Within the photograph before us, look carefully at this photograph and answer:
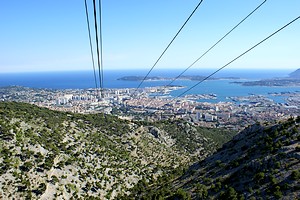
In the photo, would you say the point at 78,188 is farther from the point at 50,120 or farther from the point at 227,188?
the point at 227,188

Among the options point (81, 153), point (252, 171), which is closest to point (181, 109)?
point (81, 153)

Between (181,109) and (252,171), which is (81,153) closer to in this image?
(252,171)

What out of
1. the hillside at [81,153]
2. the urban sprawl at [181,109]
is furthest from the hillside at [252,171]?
the urban sprawl at [181,109]

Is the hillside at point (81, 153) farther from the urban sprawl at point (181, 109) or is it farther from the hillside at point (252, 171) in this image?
the urban sprawl at point (181, 109)

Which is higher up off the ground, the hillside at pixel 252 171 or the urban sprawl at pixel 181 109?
the hillside at pixel 252 171

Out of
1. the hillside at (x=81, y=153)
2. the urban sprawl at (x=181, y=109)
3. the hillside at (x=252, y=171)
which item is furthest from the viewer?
the urban sprawl at (x=181, y=109)

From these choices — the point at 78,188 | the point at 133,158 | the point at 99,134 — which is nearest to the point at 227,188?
the point at 78,188
